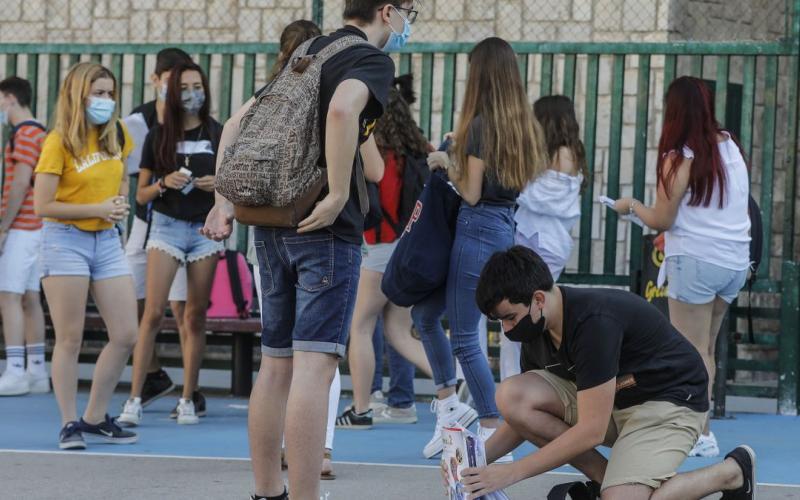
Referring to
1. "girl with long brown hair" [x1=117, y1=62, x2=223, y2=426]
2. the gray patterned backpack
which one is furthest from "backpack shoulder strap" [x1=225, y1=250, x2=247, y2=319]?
the gray patterned backpack

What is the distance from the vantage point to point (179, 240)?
7883 millimetres

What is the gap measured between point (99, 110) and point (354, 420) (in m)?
2.22

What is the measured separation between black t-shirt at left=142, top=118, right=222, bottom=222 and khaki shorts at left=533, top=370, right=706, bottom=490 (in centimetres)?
313

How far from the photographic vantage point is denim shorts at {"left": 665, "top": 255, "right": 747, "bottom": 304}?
279 inches

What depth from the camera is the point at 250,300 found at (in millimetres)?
9422

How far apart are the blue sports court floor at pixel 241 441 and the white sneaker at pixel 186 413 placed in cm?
6

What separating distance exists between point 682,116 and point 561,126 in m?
1.12

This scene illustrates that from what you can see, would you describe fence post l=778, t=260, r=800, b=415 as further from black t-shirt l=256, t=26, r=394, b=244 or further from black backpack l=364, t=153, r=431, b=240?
black t-shirt l=256, t=26, r=394, b=244

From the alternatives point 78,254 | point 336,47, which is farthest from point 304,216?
point 78,254

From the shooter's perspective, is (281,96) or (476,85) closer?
(281,96)

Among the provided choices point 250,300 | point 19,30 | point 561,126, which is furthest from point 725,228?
point 19,30

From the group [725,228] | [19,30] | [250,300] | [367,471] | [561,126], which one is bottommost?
[367,471]

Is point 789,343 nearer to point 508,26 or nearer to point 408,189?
point 408,189

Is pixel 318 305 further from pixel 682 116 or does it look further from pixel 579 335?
pixel 682 116
